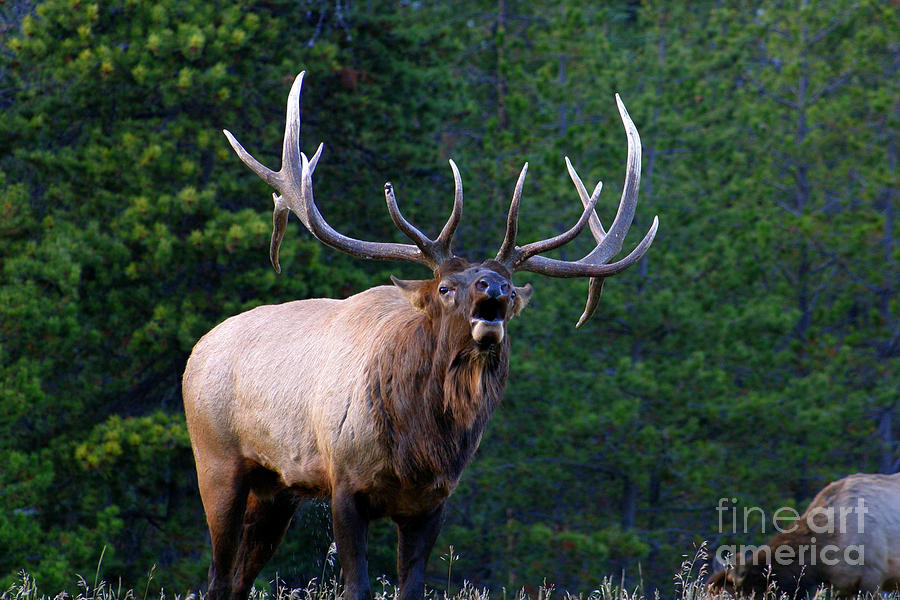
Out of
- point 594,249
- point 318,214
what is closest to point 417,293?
point 318,214

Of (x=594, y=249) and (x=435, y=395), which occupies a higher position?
(x=594, y=249)

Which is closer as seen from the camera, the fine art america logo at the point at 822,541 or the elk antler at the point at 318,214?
the elk antler at the point at 318,214

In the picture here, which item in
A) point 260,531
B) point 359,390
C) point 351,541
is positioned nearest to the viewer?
point 351,541

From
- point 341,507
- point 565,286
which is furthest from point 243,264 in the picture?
point 341,507

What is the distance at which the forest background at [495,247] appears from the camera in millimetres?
11266

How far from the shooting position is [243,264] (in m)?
12.3

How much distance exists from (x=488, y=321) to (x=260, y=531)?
6.60ft

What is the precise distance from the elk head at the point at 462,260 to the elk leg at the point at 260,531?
1.27 m

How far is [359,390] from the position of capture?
15.8 feet

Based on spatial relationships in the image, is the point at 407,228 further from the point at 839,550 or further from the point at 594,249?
the point at 839,550

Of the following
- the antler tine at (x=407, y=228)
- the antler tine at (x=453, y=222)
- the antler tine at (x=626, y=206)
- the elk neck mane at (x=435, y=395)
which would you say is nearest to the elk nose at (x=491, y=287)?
the elk neck mane at (x=435, y=395)

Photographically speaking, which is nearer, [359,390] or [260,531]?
[359,390]

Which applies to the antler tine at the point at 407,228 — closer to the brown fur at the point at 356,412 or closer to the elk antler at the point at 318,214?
the elk antler at the point at 318,214

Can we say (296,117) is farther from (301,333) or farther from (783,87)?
(783,87)
